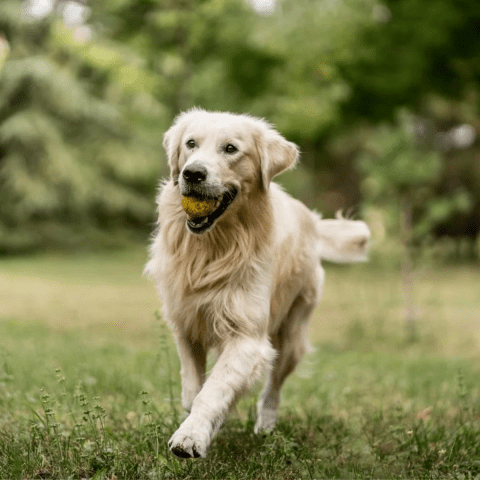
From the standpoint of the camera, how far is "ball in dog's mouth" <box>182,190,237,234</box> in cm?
321

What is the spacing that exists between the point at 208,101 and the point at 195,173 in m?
16.1

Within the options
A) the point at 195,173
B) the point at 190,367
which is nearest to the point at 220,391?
the point at 190,367

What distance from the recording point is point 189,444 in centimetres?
268

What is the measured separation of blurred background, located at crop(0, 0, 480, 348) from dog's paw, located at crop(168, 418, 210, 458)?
27.7ft

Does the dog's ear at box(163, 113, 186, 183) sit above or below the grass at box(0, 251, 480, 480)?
above

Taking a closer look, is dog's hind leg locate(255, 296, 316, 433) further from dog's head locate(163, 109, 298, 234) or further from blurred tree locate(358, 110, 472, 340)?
blurred tree locate(358, 110, 472, 340)

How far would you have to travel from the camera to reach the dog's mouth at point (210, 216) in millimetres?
3211

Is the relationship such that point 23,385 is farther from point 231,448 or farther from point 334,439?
point 334,439

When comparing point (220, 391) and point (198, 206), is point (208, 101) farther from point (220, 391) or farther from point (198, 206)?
point (220, 391)

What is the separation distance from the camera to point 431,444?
3.57 m

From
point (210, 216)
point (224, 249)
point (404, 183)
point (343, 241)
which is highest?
point (210, 216)

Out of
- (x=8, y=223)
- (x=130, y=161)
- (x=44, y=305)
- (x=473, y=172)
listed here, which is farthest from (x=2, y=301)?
(x=473, y=172)

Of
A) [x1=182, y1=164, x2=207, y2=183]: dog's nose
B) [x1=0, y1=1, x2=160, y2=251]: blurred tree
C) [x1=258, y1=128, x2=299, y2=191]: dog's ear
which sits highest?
[x1=258, y1=128, x2=299, y2=191]: dog's ear

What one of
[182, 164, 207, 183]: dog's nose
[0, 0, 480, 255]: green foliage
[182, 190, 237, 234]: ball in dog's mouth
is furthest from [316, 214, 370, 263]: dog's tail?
[0, 0, 480, 255]: green foliage
